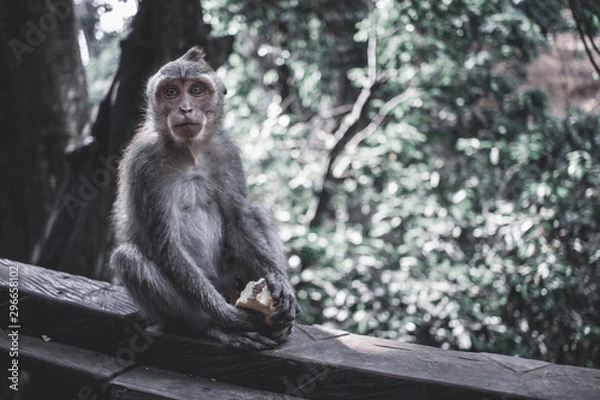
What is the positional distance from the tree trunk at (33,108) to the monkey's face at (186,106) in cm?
261

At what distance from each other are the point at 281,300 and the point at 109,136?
268cm

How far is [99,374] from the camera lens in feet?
7.09

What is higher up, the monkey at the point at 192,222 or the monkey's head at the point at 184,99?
the monkey's head at the point at 184,99

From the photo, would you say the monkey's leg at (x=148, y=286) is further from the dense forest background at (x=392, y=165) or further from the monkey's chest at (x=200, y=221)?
the dense forest background at (x=392, y=165)

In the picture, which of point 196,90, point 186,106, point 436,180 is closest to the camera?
point 186,106

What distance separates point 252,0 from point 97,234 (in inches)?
117

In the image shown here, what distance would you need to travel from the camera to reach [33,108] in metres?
5.00

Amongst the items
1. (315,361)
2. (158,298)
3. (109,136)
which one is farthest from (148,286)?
(109,136)

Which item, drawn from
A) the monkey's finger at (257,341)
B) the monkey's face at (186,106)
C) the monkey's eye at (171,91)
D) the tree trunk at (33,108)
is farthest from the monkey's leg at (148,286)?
the tree trunk at (33,108)

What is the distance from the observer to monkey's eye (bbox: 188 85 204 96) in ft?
9.60

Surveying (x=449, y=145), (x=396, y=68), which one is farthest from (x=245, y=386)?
(x=449, y=145)

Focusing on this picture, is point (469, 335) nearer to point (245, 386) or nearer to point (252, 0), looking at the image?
point (245, 386)

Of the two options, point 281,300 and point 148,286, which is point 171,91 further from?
point 281,300

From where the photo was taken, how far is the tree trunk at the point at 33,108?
491cm
